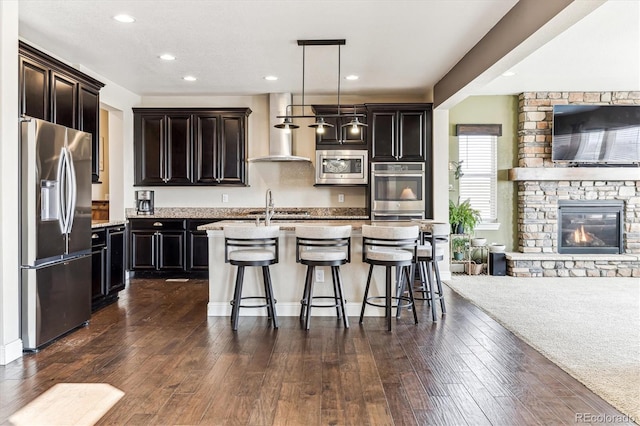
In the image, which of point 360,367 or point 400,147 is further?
point 400,147

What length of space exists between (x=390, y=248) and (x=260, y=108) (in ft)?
11.8

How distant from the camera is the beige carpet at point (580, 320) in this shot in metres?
3.05

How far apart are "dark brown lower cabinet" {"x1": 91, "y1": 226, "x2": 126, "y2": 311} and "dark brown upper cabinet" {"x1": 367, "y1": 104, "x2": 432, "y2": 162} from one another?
3500 mm

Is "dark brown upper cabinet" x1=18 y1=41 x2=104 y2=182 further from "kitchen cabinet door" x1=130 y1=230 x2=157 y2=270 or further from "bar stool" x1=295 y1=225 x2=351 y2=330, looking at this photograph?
"bar stool" x1=295 y1=225 x2=351 y2=330

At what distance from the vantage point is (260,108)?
23.5ft

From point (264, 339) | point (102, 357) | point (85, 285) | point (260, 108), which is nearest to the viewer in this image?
point (102, 357)

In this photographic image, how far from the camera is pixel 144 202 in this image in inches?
278

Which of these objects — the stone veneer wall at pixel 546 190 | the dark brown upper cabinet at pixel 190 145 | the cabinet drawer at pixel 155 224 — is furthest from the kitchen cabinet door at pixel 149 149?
the stone veneer wall at pixel 546 190

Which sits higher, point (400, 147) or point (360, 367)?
point (400, 147)

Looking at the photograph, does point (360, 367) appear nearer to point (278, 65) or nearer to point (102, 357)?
point (102, 357)

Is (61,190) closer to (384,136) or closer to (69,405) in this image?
(69,405)

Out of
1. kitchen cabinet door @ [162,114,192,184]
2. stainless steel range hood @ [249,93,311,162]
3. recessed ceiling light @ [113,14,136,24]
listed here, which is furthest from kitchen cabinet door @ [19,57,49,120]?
stainless steel range hood @ [249,93,311,162]

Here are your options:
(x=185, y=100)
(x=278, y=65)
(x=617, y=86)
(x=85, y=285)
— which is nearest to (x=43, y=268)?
(x=85, y=285)

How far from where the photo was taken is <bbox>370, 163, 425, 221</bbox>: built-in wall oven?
6559 mm
